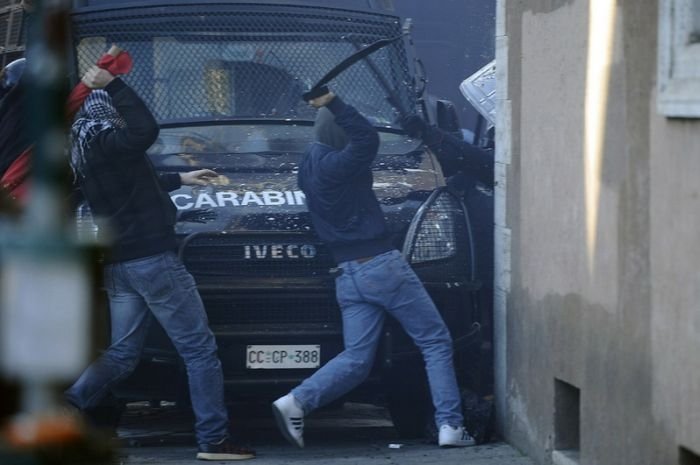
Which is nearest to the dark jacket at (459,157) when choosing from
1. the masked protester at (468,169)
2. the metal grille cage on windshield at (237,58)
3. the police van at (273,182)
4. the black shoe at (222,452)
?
the masked protester at (468,169)

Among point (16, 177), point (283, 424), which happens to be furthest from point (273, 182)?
point (16, 177)

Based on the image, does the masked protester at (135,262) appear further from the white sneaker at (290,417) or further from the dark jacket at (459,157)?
the dark jacket at (459,157)

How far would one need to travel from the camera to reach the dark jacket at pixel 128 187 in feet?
22.4

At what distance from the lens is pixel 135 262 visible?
691 cm

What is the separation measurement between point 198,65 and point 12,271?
299 inches

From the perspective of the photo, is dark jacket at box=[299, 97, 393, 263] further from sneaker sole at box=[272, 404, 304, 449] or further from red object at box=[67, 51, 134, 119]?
red object at box=[67, 51, 134, 119]

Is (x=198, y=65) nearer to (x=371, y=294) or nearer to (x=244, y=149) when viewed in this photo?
(x=244, y=149)

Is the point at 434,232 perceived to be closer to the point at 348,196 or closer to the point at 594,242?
the point at 348,196

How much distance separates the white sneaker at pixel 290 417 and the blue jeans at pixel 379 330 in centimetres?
4

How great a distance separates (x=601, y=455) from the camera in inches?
225

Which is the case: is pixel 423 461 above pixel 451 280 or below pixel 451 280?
below

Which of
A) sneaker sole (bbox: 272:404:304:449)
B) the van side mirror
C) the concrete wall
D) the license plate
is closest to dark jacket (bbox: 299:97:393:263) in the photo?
the license plate

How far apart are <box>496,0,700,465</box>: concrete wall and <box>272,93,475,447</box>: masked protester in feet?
1.32

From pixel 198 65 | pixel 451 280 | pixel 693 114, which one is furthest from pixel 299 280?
pixel 693 114
